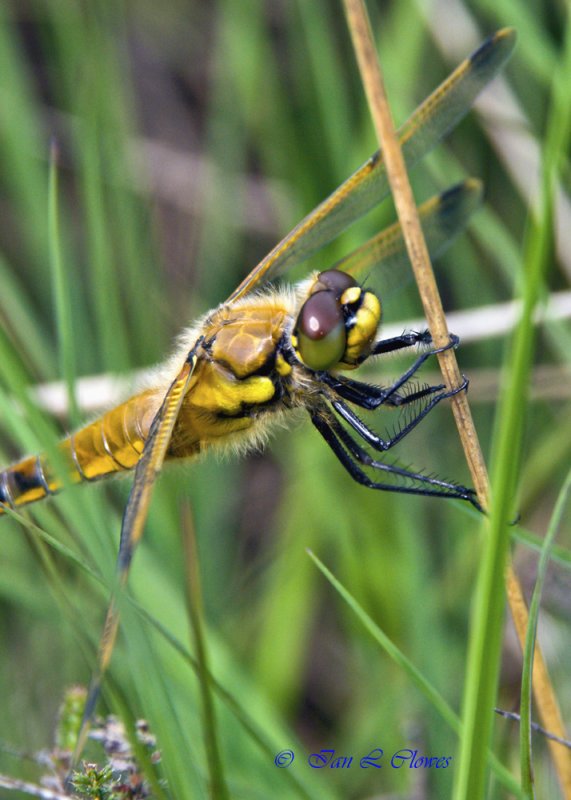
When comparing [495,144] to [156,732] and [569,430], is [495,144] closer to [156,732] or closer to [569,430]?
[569,430]

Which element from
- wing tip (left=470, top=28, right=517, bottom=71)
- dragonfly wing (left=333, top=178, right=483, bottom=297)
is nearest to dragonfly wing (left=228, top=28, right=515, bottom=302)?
wing tip (left=470, top=28, right=517, bottom=71)

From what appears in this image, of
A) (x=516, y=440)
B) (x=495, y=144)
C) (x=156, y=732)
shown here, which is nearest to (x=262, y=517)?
(x=495, y=144)

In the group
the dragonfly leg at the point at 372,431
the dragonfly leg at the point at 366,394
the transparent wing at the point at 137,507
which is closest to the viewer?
the transparent wing at the point at 137,507

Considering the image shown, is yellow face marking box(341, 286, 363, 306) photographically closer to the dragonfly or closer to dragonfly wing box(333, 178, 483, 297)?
the dragonfly

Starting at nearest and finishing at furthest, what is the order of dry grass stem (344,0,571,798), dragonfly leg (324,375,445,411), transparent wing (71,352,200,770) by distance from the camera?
transparent wing (71,352,200,770) → dry grass stem (344,0,571,798) → dragonfly leg (324,375,445,411)

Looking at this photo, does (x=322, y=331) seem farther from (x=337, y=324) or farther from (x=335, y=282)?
(x=335, y=282)

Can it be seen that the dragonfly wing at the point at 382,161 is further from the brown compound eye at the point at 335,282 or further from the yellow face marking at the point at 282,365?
the yellow face marking at the point at 282,365

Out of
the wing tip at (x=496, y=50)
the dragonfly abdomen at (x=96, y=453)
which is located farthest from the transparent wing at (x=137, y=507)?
the wing tip at (x=496, y=50)
